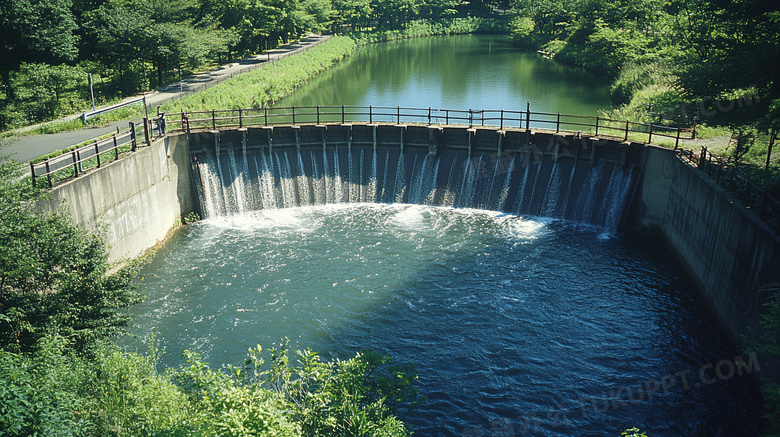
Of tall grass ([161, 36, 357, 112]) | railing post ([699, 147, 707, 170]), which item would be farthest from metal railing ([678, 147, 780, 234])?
tall grass ([161, 36, 357, 112])

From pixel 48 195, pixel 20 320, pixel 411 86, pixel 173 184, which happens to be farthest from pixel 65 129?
pixel 411 86

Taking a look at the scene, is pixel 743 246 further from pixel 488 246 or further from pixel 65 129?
pixel 65 129

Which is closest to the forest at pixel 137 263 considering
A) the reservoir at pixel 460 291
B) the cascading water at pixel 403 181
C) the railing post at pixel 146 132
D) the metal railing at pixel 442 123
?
the reservoir at pixel 460 291

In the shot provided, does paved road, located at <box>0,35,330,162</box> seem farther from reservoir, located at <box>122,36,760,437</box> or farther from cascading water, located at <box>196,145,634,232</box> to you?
reservoir, located at <box>122,36,760,437</box>

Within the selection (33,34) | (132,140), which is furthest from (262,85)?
(132,140)

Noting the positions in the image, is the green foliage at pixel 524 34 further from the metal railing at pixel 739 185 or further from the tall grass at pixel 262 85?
the metal railing at pixel 739 185

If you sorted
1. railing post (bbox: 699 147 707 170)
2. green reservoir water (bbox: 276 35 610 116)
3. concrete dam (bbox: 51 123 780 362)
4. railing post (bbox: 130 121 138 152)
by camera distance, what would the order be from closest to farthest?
railing post (bbox: 699 147 707 170), concrete dam (bbox: 51 123 780 362), railing post (bbox: 130 121 138 152), green reservoir water (bbox: 276 35 610 116)
